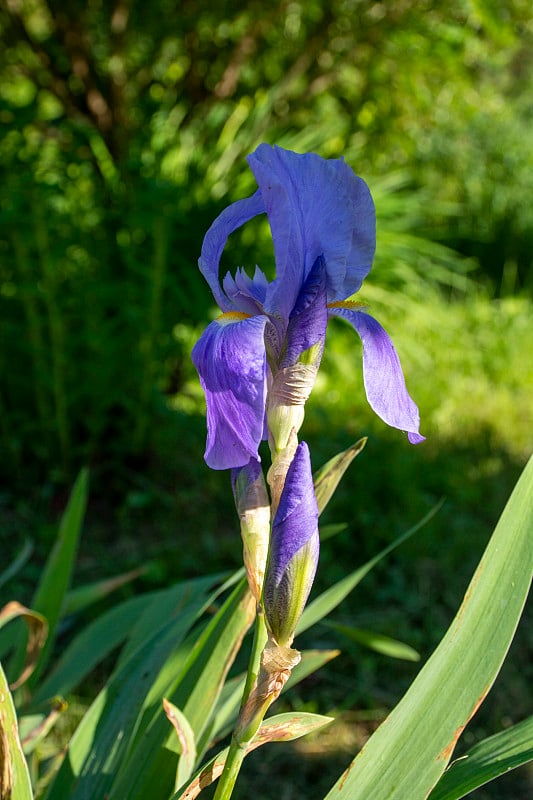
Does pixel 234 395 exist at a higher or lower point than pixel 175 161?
lower

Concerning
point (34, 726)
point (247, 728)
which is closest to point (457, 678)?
point (247, 728)

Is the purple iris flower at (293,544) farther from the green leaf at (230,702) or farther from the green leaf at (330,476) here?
the green leaf at (230,702)

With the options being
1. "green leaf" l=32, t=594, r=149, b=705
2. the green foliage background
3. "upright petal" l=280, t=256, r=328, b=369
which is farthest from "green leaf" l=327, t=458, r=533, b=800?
the green foliage background

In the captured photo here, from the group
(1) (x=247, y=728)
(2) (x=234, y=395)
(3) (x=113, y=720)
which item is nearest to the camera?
(2) (x=234, y=395)

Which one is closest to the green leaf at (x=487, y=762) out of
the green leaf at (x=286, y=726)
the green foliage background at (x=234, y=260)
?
the green leaf at (x=286, y=726)

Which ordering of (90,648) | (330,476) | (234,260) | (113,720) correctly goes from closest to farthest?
(330,476) < (113,720) < (90,648) < (234,260)

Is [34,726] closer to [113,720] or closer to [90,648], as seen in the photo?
[113,720]
